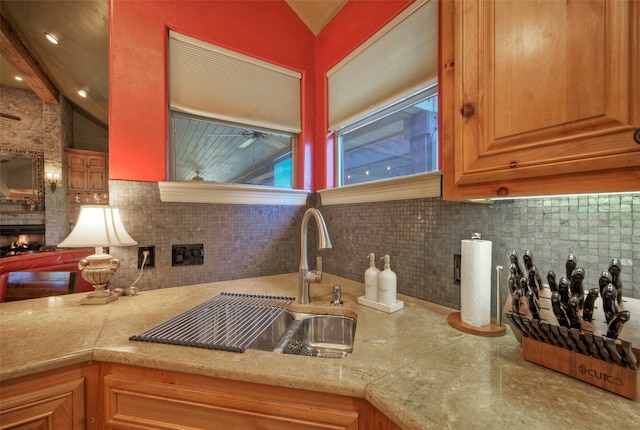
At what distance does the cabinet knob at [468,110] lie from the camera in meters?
0.67

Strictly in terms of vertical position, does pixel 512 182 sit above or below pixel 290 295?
above

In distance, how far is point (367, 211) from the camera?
4.55 feet

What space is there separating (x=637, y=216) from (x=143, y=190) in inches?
73.2

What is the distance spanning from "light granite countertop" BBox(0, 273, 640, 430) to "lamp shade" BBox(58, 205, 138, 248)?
0.89 ft

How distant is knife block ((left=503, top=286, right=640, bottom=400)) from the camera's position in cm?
49

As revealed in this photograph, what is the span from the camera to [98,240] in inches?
43.0

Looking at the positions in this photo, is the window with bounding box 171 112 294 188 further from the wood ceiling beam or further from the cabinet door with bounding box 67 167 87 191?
the cabinet door with bounding box 67 167 87 191

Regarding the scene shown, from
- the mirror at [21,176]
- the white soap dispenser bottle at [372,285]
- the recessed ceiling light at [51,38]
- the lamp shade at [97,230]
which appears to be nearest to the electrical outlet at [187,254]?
the lamp shade at [97,230]

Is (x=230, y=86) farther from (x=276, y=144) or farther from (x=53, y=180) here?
(x=53, y=180)

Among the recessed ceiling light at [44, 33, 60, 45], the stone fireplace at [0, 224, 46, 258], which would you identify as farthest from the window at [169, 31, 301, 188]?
the stone fireplace at [0, 224, 46, 258]

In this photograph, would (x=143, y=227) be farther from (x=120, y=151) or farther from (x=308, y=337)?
(x=308, y=337)

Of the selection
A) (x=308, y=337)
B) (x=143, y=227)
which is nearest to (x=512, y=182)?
(x=308, y=337)

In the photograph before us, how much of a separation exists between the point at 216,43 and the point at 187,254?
126 centimetres

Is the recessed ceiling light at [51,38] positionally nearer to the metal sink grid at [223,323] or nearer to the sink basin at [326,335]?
the metal sink grid at [223,323]
